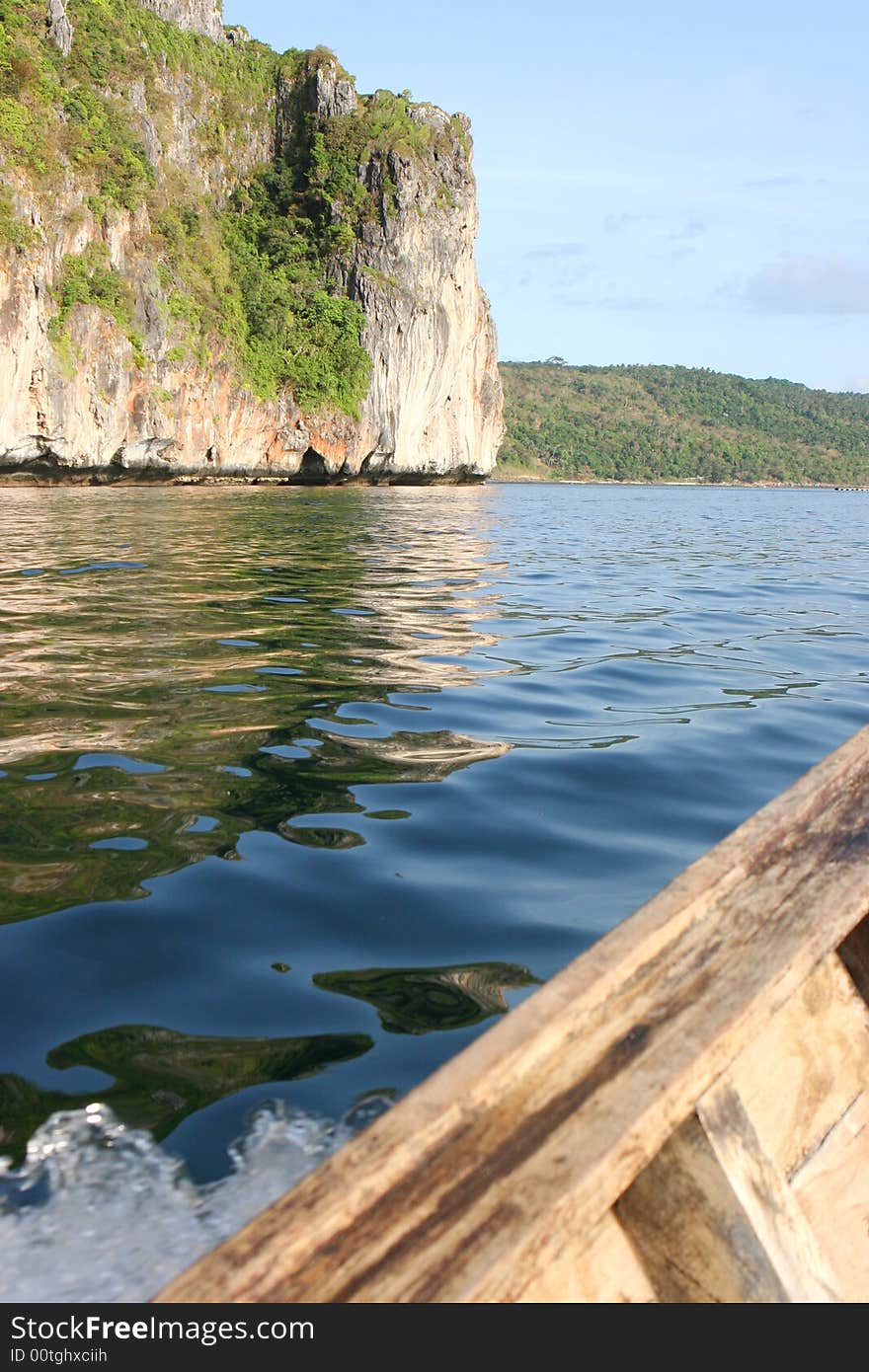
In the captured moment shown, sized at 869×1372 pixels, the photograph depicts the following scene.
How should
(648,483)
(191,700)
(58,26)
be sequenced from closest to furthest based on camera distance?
(191,700) < (58,26) < (648,483)

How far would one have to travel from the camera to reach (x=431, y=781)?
4.00m

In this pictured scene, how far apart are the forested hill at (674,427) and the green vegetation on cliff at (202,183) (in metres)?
70.7

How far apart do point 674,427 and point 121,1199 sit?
14362 cm

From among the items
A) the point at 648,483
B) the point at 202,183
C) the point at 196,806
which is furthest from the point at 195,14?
the point at 648,483

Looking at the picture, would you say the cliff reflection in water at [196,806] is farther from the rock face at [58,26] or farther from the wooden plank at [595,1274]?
the rock face at [58,26]

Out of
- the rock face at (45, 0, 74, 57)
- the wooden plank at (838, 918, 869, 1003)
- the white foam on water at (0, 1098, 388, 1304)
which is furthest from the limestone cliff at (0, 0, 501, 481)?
the wooden plank at (838, 918, 869, 1003)

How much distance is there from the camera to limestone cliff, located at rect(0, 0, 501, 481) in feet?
104

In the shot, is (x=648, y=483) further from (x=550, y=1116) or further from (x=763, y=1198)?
(x=550, y=1116)

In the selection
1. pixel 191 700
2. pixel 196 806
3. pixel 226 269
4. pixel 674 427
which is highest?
pixel 674 427

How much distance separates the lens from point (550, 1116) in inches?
45.9

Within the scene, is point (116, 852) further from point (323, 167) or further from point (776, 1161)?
point (323, 167)

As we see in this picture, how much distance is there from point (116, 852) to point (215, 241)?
148 ft

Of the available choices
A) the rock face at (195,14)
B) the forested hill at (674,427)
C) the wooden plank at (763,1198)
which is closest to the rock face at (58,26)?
the rock face at (195,14)

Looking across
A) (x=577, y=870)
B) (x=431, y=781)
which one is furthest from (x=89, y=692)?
(x=577, y=870)
